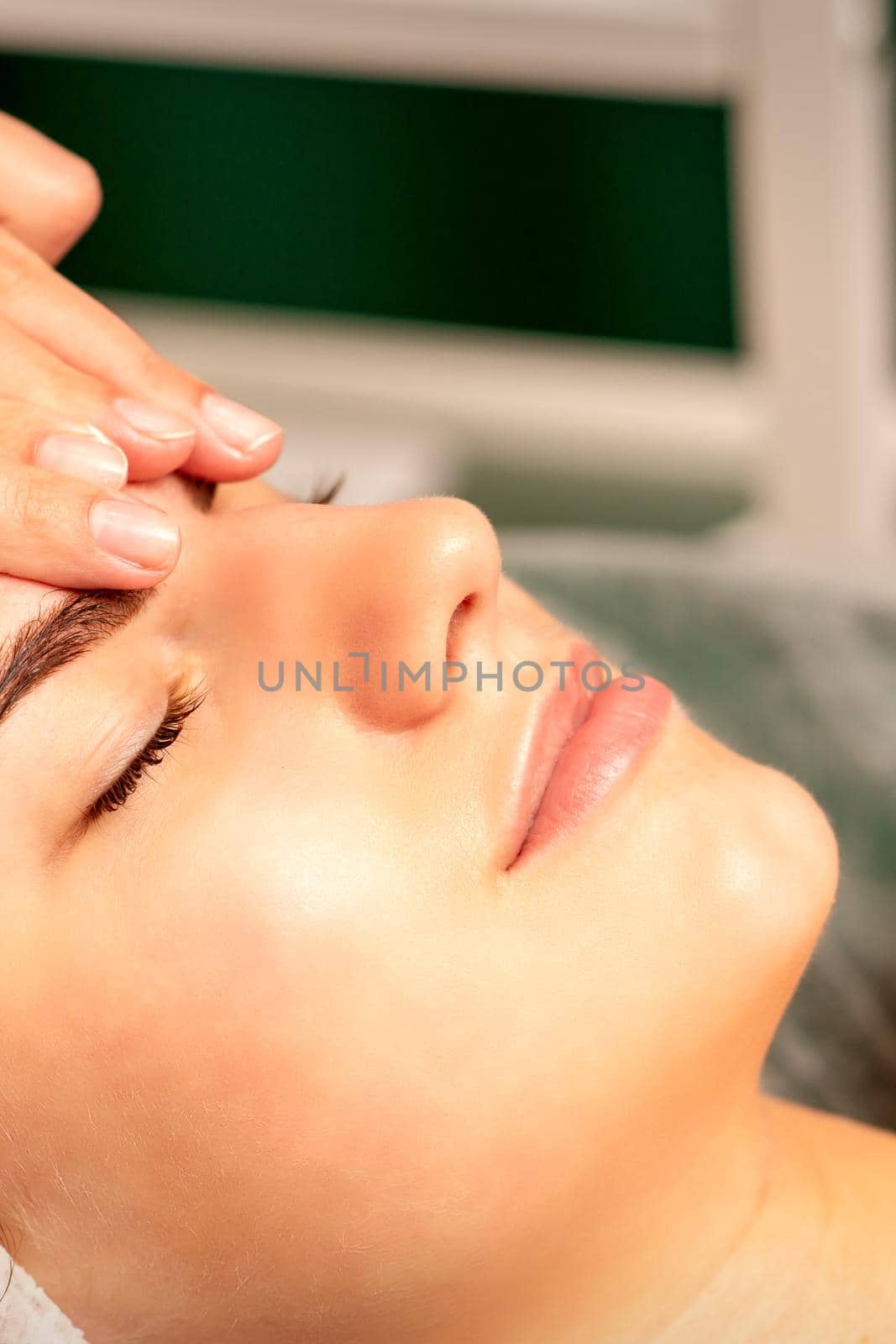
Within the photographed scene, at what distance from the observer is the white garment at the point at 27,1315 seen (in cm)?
69

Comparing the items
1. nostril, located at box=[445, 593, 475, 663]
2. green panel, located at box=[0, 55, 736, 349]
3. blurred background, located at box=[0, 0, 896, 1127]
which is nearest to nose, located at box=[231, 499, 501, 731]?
nostril, located at box=[445, 593, 475, 663]

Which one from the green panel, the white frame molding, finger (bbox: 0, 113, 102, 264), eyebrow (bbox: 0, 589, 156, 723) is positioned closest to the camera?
eyebrow (bbox: 0, 589, 156, 723)

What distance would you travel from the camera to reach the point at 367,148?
203cm

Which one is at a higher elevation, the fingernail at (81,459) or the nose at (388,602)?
the fingernail at (81,459)

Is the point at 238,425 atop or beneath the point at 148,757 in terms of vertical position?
atop

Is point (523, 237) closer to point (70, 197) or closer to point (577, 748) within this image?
point (70, 197)

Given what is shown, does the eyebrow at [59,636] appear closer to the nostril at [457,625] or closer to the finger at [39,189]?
the nostril at [457,625]

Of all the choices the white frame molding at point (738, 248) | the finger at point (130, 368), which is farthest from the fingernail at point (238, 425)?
the white frame molding at point (738, 248)

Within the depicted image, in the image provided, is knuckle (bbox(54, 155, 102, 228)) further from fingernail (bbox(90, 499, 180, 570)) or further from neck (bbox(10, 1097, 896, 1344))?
neck (bbox(10, 1097, 896, 1344))

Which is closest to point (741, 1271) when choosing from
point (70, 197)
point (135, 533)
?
point (135, 533)

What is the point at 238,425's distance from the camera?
0.77 meters

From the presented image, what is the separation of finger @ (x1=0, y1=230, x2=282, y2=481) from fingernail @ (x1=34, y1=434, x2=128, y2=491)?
8cm

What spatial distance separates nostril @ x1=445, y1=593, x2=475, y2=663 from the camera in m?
0.69

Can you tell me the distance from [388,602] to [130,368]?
24cm
